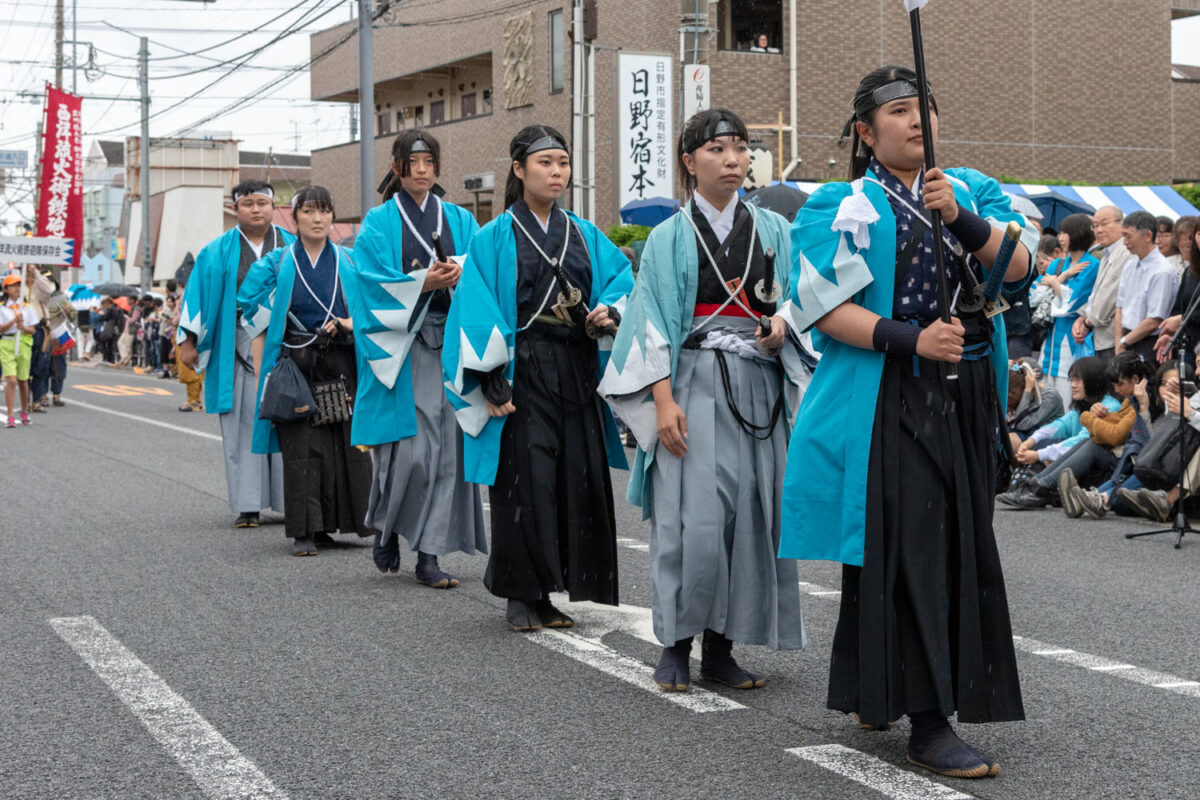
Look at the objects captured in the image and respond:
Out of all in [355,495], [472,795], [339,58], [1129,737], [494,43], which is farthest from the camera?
[339,58]

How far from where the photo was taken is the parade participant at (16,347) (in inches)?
735

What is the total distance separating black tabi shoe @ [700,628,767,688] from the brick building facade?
17.0 meters

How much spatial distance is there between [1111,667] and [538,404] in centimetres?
239

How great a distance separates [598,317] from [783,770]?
222 centimetres

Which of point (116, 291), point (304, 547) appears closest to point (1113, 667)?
point (304, 547)

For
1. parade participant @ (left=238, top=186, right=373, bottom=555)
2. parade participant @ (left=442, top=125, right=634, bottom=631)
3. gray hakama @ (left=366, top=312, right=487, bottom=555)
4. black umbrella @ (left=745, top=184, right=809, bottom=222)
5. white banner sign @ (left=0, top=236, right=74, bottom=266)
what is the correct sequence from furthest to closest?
1. white banner sign @ (left=0, top=236, right=74, bottom=266)
2. black umbrella @ (left=745, top=184, right=809, bottom=222)
3. parade participant @ (left=238, top=186, right=373, bottom=555)
4. gray hakama @ (left=366, top=312, right=487, bottom=555)
5. parade participant @ (left=442, top=125, right=634, bottom=631)

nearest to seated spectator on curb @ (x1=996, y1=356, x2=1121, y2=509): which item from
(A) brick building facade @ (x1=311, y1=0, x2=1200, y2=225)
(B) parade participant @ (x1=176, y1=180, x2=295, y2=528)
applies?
(B) parade participant @ (x1=176, y1=180, x2=295, y2=528)

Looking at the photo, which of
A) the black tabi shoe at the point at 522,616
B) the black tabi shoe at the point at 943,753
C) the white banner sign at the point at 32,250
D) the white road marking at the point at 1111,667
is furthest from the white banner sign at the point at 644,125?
the black tabi shoe at the point at 943,753

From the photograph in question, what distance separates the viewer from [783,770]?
4.05m

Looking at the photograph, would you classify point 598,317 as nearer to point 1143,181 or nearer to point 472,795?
point 472,795

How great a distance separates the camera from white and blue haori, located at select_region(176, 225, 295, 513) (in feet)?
30.3

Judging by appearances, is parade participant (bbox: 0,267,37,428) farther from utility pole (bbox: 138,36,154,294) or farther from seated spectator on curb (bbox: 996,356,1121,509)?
utility pole (bbox: 138,36,154,294)

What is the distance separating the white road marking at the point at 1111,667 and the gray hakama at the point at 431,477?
2.59 m

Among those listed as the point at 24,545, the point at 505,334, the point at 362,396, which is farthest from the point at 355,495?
the point at 505,334
